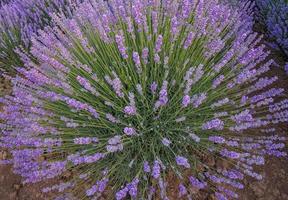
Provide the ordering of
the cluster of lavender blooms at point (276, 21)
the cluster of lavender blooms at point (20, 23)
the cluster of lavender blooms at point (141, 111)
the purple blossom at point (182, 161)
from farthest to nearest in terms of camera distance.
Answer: the cluster of lavender blooms at point (20, 23)
the cluster of lavender blooms at point (276, 21)
the cluster of lavender blooms at point (141, 111)
the purple blossom at point (182, 161)

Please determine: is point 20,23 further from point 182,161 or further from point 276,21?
point 182,161

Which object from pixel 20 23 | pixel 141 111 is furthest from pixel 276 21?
pixel 20 23

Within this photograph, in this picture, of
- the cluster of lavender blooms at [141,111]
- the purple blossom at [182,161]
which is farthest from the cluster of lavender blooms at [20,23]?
the purple blossom at [182,161]

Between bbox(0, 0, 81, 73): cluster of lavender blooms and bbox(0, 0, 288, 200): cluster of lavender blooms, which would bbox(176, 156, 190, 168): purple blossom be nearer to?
bbox(0, 0, 288, 200): cluster of lavender blooms

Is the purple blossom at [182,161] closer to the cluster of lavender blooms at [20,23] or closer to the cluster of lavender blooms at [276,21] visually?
the cluster of lavender blooms at [276,21]

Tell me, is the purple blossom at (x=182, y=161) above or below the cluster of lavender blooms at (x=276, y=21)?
below

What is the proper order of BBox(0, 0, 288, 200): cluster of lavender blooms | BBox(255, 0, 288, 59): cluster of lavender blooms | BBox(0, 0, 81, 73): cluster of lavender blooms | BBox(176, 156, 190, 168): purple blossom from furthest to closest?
1. BBox(0, 0, 81, 73): cluster of lavender blooms
2. BBox(255, 0, 288, 59): cluster of lavender blooms
3. BBox(0, 0, 288, 200): cluster of lavender blooms
4. BBox(176, 156, 190, 168): purple blossom

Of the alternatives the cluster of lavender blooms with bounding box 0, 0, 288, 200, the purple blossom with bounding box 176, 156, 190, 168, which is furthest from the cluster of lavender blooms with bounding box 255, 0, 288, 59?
the purple blossom with bounding box 176, 156, 190, 168
